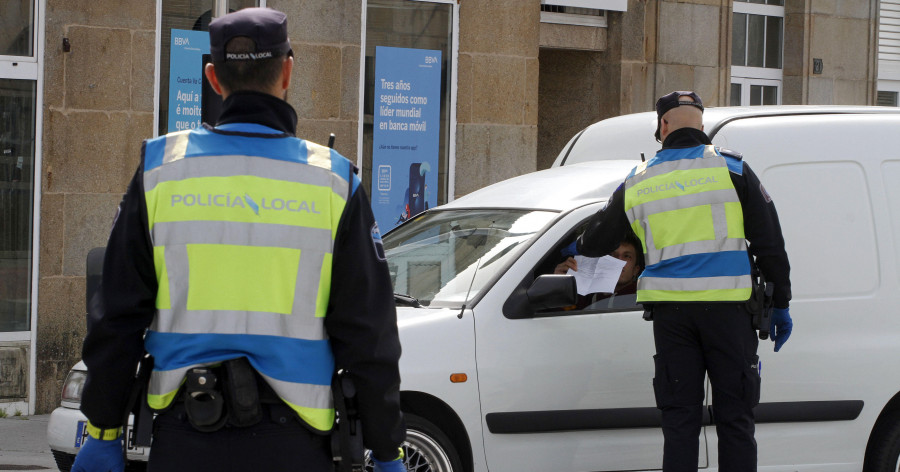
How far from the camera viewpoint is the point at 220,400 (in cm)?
260

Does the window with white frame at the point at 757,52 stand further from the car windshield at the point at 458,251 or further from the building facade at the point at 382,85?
the car windshield at the point at 458,251

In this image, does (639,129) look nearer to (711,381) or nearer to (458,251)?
(458,251)

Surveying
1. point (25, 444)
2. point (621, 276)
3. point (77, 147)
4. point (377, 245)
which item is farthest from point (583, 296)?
point (77, 147)

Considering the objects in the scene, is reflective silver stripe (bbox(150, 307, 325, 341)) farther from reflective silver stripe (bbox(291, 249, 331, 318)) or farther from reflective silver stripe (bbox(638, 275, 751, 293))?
reflective silver stripe (bbox(638, 275, 751, 293))

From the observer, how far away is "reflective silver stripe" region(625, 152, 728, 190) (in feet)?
16.5

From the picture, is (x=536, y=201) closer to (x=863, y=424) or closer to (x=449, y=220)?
(x=449, y=220)

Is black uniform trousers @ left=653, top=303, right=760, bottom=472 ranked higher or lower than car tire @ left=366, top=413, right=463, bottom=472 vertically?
higher

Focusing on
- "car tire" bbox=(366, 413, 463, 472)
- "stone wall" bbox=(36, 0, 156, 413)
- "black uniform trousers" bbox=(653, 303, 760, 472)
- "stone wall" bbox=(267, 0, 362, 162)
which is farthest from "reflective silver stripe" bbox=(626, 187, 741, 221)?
"stone wall" bbox=(36, 0, 156, 413)

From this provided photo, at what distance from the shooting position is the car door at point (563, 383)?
5.09 metres

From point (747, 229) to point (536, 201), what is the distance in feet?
3.57

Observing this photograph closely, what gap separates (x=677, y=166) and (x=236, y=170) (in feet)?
9.18

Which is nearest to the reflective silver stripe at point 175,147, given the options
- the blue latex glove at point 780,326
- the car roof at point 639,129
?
the blue latex glove at point 780,326

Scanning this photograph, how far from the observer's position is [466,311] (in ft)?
16.8

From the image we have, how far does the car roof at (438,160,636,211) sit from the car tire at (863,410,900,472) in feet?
5.80
